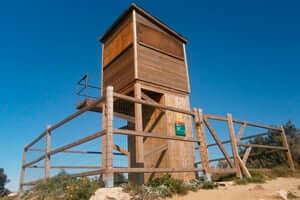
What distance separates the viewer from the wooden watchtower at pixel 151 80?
26.3 feet

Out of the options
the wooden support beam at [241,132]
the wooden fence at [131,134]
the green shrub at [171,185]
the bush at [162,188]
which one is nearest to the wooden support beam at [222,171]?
the wooden fence at [131,134]

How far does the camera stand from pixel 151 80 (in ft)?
27.9

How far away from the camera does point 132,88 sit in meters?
8.29

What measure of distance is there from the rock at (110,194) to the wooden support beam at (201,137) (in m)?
2.59

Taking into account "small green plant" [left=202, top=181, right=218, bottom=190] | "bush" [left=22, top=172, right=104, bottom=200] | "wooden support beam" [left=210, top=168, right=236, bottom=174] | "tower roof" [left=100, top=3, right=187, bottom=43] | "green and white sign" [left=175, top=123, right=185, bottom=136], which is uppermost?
"tower roof" [left=100, top=3, right=187, bottom=43]

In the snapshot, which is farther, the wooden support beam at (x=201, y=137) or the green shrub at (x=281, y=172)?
the green shrub at (x=281, y=172)

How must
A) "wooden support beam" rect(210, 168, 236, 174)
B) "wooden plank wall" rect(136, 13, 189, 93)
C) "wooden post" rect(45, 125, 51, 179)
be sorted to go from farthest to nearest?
"wooden plank wall" rect(136, 13, 189, 93)
"wooden post" rect(45, 125, 51, 179)
"wooden support beam" rect(210, 168, 236, 174)

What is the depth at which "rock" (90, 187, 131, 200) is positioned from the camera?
3676 mm

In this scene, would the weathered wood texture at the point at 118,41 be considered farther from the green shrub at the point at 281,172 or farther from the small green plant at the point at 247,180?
the green shrub at the point at 281,172

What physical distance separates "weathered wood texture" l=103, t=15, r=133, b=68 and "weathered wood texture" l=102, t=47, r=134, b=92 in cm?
30

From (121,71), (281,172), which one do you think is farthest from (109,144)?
(281,172)

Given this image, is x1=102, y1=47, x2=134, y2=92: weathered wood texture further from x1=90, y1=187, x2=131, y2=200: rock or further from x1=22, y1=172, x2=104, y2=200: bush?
x1=90, y1=187, x2=131, y2=200: rock

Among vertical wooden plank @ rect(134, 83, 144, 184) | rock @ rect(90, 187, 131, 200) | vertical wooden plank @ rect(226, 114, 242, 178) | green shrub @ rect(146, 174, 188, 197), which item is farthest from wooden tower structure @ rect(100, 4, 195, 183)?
rock @ rect(90, 187, 131, 200)

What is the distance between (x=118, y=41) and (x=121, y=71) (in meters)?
1.51
